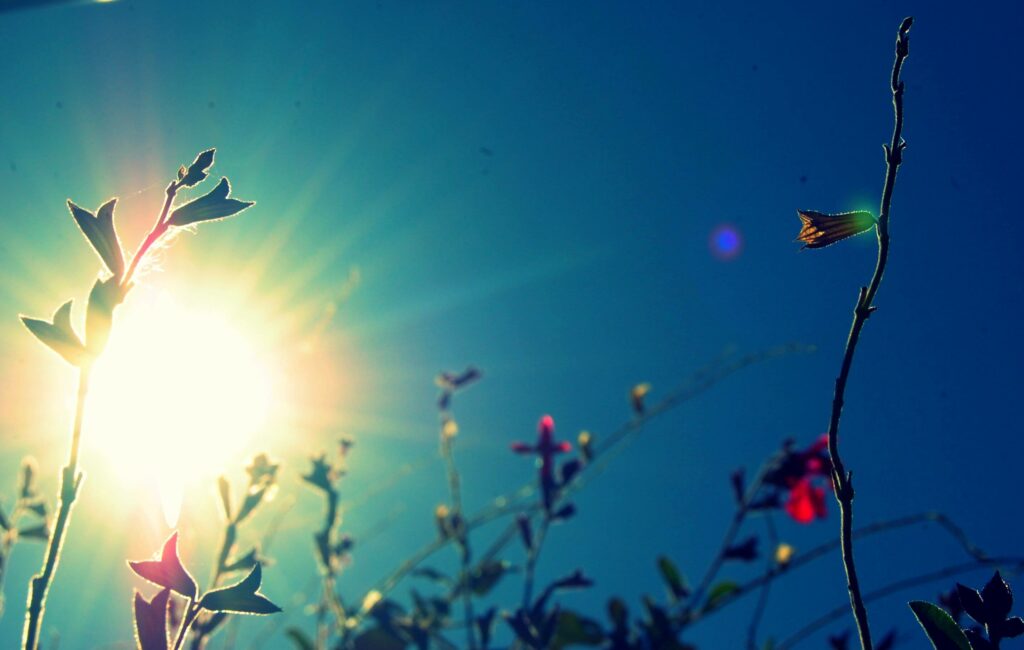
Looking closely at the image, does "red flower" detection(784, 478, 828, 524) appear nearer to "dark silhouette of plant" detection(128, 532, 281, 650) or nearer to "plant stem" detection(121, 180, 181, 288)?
"dark silhouette of plant" detection(128, 532, 281, 650)

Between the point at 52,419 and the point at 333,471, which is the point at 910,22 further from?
the point at 52,419

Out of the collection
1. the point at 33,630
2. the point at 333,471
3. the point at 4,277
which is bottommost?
the point at 33,630

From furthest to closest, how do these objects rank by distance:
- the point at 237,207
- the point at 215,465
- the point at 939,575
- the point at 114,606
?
the point at 114,606, the point at 939,575, the point at 215,465, the point at 237,207

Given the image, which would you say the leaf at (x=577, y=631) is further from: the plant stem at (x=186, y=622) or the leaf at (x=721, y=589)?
the plant stem at (x=186, y=622)

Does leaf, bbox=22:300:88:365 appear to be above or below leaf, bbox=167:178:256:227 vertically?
below

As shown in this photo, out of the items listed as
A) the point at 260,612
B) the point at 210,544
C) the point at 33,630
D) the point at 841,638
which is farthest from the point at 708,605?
the point at 33,630

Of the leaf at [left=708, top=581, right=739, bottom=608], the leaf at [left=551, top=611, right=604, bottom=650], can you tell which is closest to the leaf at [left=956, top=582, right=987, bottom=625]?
the leaf at [left=708, top=581, right=739, bottom=608]

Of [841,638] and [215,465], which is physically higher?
[215,465]
